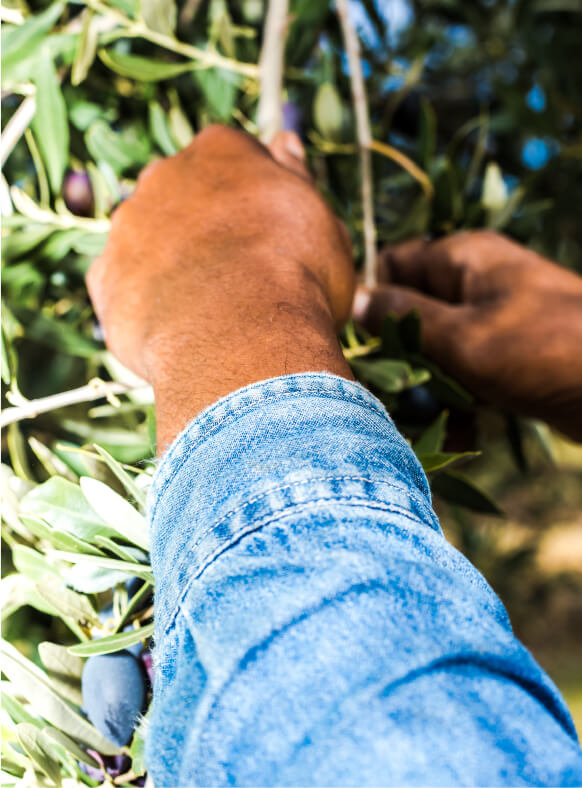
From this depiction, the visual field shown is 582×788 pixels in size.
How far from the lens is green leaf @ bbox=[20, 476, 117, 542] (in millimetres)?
563

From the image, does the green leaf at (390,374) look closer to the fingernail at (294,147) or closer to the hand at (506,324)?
the hand at (506,324)

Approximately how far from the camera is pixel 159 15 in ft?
2.74

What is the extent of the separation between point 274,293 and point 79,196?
413 millimetres

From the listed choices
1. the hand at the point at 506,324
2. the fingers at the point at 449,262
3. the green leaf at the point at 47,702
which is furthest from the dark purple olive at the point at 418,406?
the green leaf at the point at 47,702

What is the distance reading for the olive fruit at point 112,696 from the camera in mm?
558

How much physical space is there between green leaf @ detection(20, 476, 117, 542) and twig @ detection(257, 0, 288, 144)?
1.76 feet

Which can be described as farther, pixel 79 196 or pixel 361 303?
pixel 361 303

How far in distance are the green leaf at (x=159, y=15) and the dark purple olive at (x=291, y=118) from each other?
0.77 ft

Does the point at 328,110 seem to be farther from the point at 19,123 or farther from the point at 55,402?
the point at 55,402

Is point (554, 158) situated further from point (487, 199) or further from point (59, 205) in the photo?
point (59, 205)

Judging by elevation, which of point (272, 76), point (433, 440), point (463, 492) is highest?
point (272, 76)

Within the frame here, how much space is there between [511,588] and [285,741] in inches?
85.6

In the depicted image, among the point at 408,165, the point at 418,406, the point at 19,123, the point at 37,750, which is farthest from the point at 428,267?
the point at 37,750

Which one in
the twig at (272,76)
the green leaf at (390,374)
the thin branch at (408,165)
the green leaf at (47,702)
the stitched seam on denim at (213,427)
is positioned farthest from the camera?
the thin branch at (408,165)
